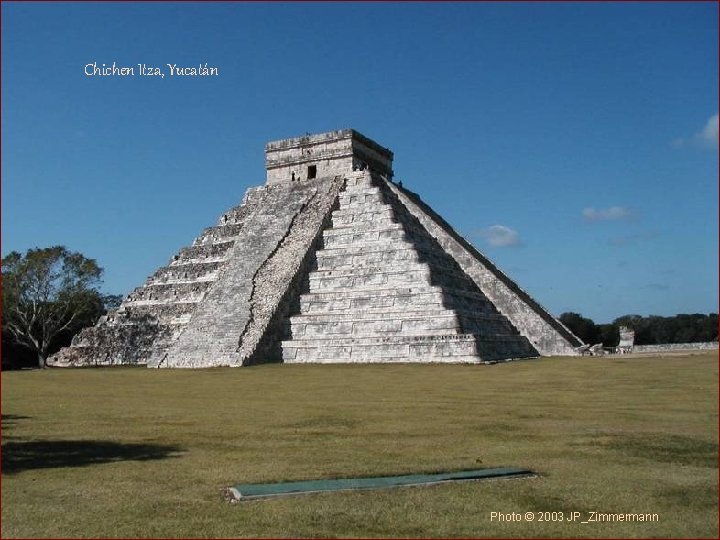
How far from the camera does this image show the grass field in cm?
631

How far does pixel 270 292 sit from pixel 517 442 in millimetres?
20077

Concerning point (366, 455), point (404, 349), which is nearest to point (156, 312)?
point (404, 349)

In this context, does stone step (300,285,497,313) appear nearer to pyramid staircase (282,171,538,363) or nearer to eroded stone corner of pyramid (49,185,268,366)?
pyramid staircase (282,171,538,363)

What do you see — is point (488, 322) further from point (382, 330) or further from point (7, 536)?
point (7, 536)

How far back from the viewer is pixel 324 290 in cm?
2950

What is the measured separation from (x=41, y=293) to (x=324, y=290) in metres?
16.0

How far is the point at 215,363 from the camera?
86.7 ft

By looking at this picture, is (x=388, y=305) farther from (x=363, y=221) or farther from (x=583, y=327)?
(x=583, y=327)

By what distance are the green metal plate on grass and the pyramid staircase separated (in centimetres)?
1665

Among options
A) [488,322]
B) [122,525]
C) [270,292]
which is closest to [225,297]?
[270,292]

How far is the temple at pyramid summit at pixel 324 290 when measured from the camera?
2656 cm

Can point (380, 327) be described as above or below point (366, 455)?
above

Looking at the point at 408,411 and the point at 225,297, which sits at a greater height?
the point at 225,297

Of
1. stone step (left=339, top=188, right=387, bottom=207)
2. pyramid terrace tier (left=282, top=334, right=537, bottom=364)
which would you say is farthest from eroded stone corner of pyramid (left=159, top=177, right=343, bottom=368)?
pyramid terrace tier (left=282, top=334, right=537, bottom=364)
